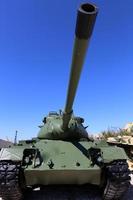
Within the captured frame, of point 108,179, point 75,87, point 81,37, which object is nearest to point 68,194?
point 108,179

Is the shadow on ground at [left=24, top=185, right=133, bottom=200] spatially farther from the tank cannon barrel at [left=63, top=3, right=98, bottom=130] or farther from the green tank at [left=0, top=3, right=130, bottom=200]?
the tank cannon barrel at [left=63, top=3, right=98, bottom=130]

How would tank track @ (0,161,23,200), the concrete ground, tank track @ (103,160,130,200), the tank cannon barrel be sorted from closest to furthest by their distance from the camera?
the tank cannon barrel
tank track @ (0,161,23,200)
tank track @ (103,160,130,200)
the concrete ground

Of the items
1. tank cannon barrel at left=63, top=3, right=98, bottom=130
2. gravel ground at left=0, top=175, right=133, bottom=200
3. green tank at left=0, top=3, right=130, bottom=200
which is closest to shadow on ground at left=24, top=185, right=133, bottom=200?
gravel ground at left=0, top=175, right=133, bottom=200

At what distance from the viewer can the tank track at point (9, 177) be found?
8625 millimetres

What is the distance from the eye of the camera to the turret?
166 inches

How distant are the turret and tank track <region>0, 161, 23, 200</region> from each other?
1775 millimetres

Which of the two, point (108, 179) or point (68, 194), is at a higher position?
point (108, 179)

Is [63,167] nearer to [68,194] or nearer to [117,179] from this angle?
[117,179]

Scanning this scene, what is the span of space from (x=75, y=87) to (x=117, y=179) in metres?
3.18

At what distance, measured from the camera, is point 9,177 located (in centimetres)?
863

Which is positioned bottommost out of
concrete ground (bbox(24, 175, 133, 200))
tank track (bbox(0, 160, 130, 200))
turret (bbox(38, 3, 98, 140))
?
concrete ground (bbox(24, 175, 133, 200))

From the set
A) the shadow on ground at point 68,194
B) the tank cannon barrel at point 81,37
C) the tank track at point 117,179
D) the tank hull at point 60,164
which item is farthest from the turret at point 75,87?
the tank track at point 117,179

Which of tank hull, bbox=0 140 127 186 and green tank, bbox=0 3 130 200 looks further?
tank hull, bbox=0 140 127 186

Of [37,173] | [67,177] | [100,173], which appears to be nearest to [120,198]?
[100,173]
